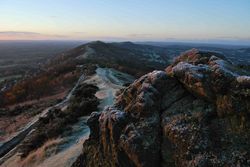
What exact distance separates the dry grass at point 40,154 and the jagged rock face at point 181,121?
6.37m

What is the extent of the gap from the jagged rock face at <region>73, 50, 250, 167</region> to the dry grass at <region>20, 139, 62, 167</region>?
20.9 feet

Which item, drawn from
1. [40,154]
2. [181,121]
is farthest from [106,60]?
[181,121]

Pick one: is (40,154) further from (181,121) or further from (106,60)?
(106,60)

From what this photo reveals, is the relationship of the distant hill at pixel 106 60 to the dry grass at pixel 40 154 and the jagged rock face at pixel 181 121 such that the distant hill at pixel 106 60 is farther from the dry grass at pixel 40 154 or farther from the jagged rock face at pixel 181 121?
the jagged rock face at pixel 181 121

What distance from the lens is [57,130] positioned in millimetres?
19719

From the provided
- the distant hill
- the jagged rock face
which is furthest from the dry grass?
the distant hill

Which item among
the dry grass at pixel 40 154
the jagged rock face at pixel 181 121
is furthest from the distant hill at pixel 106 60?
the jagged rock face at pixel 181 121

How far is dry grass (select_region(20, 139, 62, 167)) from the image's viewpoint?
16922mm

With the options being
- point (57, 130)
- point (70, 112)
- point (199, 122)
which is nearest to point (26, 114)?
point (70, 112)

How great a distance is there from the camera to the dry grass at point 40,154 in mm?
16922

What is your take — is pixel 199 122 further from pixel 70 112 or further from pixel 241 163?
pixel 70 112

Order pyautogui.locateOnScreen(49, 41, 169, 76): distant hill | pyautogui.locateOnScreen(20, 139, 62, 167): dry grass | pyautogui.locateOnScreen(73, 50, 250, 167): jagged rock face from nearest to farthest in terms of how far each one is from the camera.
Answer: pyautogui.locateOnScreen(73, 50, 250, 167): jagged rock face → pyautogui.locateOnScreen(20, 139, 62, 167): dry grass → pyautogui.locateOnScreen(49, 41, 169, 76): distant hill

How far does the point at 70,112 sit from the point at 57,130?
11.2 ft

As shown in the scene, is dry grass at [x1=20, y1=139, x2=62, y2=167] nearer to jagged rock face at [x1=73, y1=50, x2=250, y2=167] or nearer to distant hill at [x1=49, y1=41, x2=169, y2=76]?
jagged rock face at [x1=73, y1=50, x2=250, y2=167]
